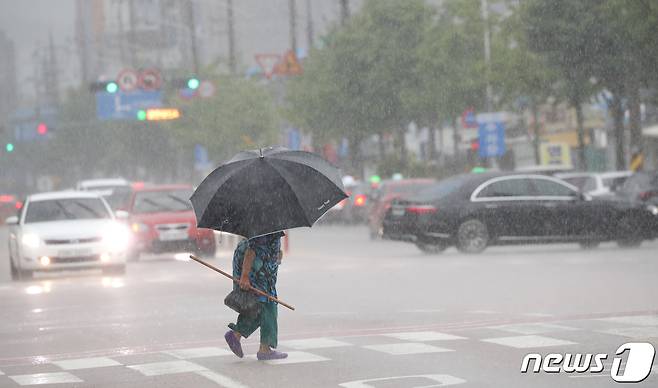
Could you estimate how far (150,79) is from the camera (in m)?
55.9

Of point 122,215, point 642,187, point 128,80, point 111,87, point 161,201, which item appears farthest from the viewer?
point 128,80

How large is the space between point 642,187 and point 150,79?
2793 cm

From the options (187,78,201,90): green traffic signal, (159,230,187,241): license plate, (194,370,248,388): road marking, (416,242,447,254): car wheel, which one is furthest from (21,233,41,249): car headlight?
(187,78,201,90): green traffic signal

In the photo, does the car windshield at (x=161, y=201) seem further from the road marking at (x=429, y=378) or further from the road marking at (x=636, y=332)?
the road marking at (x=429, y=378)

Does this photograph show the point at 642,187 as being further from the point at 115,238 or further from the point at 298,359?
the point at 298,359

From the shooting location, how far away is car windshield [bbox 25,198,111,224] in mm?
25922

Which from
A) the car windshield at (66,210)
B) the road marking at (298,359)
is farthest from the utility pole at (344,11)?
the road marking at (298,359)

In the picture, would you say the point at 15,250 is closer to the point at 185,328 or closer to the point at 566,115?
the point at 185,328

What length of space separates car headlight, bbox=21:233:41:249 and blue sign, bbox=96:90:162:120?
57.6 m

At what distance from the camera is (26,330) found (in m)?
15.4

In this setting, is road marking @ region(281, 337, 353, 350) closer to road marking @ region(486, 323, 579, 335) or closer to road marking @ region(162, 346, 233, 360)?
road marking @ region(162, 346, 233, 360)

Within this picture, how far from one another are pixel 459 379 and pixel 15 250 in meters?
16.2

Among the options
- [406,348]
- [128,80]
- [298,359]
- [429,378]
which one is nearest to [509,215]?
[406,348]

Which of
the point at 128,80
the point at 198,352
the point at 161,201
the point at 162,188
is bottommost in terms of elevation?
the point at 198,352
